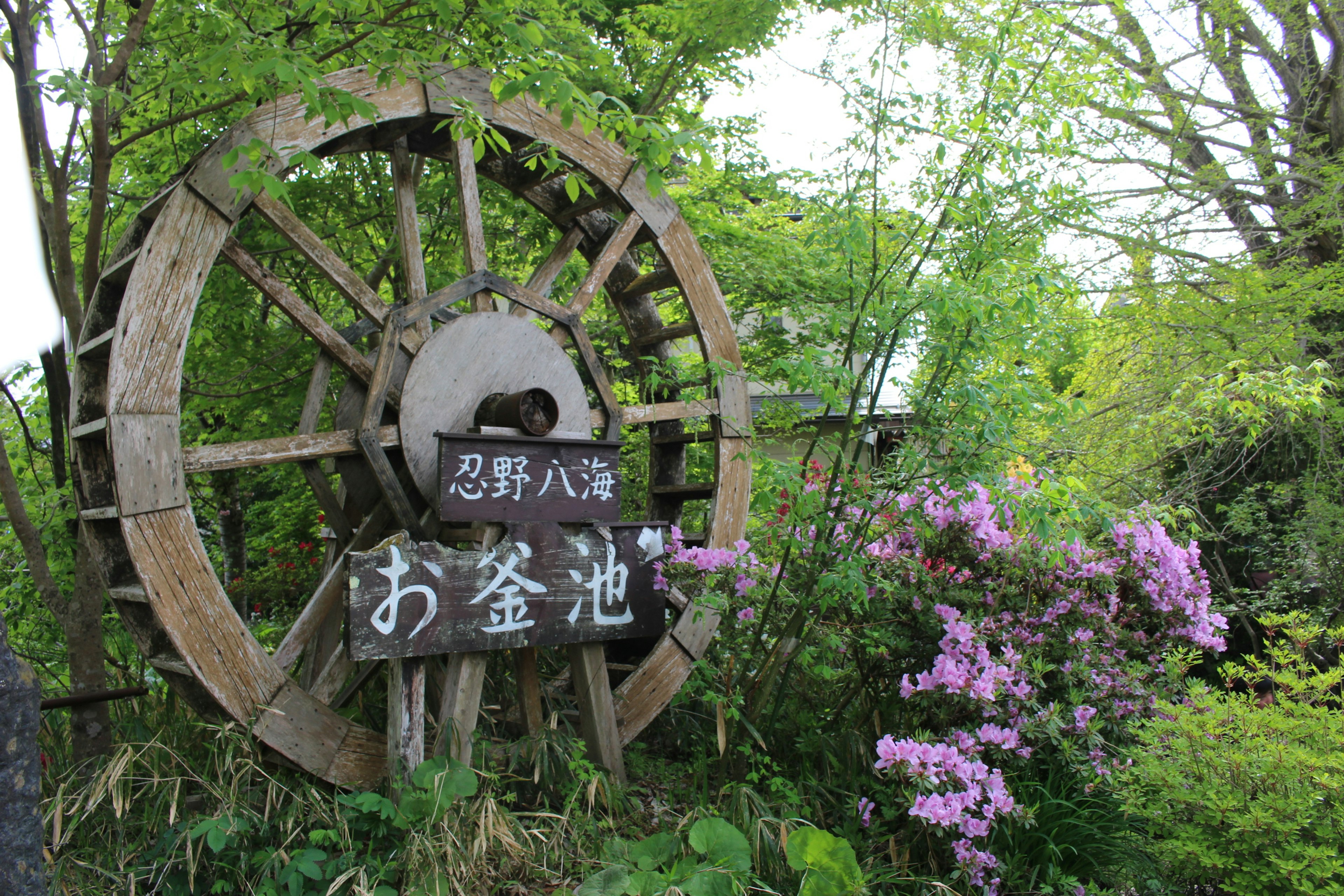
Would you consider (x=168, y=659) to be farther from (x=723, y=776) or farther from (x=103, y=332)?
(x=723, y=776)

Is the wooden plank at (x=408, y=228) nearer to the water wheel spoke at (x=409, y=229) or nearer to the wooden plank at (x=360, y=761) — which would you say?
the water wheel spoke at (x=409, y=229)

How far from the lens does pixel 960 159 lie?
335 centimetres

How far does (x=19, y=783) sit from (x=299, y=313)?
2074mm

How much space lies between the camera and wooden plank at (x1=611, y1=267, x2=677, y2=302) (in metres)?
4.68

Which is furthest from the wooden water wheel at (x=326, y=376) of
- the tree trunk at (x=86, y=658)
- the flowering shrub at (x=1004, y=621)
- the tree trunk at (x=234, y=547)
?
the tree trunk at (x=234, y=547)

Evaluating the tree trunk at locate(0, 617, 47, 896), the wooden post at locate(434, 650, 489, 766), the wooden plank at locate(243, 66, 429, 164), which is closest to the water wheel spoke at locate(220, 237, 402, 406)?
the wooden plank at locate(243, 66, 429, 164)

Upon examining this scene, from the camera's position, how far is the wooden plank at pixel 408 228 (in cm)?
382

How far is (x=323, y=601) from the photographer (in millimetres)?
3658

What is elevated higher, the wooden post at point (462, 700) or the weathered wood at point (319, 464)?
the weathered wood at point (319, 464)

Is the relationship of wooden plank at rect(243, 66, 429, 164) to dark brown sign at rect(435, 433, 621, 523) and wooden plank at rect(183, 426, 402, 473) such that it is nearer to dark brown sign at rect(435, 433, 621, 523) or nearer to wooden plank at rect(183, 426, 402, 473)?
wooden plank at rect(183, 426, 402, 473)

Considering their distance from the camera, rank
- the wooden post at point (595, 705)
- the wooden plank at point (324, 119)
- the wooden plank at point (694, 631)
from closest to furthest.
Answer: the wooden plank at point (324, 119) → the wooden post at point (595, 705) → the wooden plank at point (694, 631)

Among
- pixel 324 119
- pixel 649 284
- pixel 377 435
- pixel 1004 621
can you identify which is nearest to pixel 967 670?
pixel 1004 621

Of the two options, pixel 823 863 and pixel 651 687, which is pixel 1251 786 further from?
pixel 651 687

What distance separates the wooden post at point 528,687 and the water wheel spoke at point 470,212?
5.04 ft
